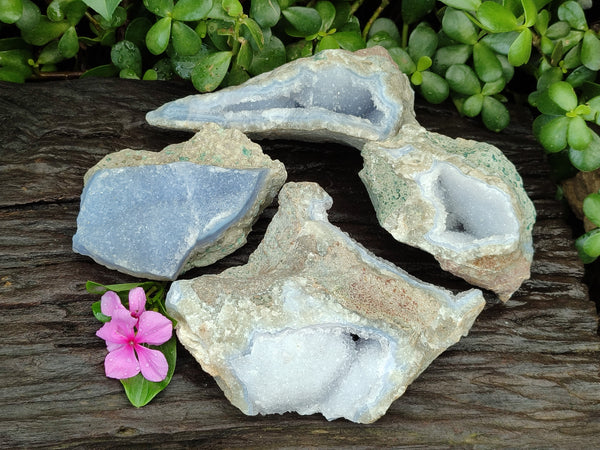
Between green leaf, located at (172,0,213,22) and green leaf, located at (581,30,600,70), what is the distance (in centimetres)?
96

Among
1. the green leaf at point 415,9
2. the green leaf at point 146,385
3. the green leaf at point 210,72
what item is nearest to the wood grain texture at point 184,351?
the green leaf at point 146,385

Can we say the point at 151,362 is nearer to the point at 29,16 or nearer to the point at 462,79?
the point at 29,16

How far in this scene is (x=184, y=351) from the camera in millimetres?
1588

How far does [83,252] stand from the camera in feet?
5.13

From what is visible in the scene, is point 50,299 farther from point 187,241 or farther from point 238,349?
point 238,349

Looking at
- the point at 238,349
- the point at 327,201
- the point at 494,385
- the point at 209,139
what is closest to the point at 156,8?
the point at 209,139

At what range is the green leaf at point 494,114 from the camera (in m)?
1.86

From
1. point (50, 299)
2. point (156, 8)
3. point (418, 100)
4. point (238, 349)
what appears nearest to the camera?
point (238, 349)

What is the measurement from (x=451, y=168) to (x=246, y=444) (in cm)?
77

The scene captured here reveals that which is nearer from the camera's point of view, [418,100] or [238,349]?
[238,349]

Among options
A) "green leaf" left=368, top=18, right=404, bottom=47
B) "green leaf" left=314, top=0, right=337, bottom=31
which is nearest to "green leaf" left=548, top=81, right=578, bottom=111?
"green leaf" left=368, top=18, right=404, bottom=47

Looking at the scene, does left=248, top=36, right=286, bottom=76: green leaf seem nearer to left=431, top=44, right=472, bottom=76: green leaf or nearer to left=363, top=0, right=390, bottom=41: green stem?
left=363, top=0, right=390, bottom=41: green stem

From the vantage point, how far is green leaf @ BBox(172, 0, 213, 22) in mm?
1664

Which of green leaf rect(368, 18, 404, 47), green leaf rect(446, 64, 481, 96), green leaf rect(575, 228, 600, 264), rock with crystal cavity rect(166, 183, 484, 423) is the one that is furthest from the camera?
green leaf rect(368, 18, 404, 47)
